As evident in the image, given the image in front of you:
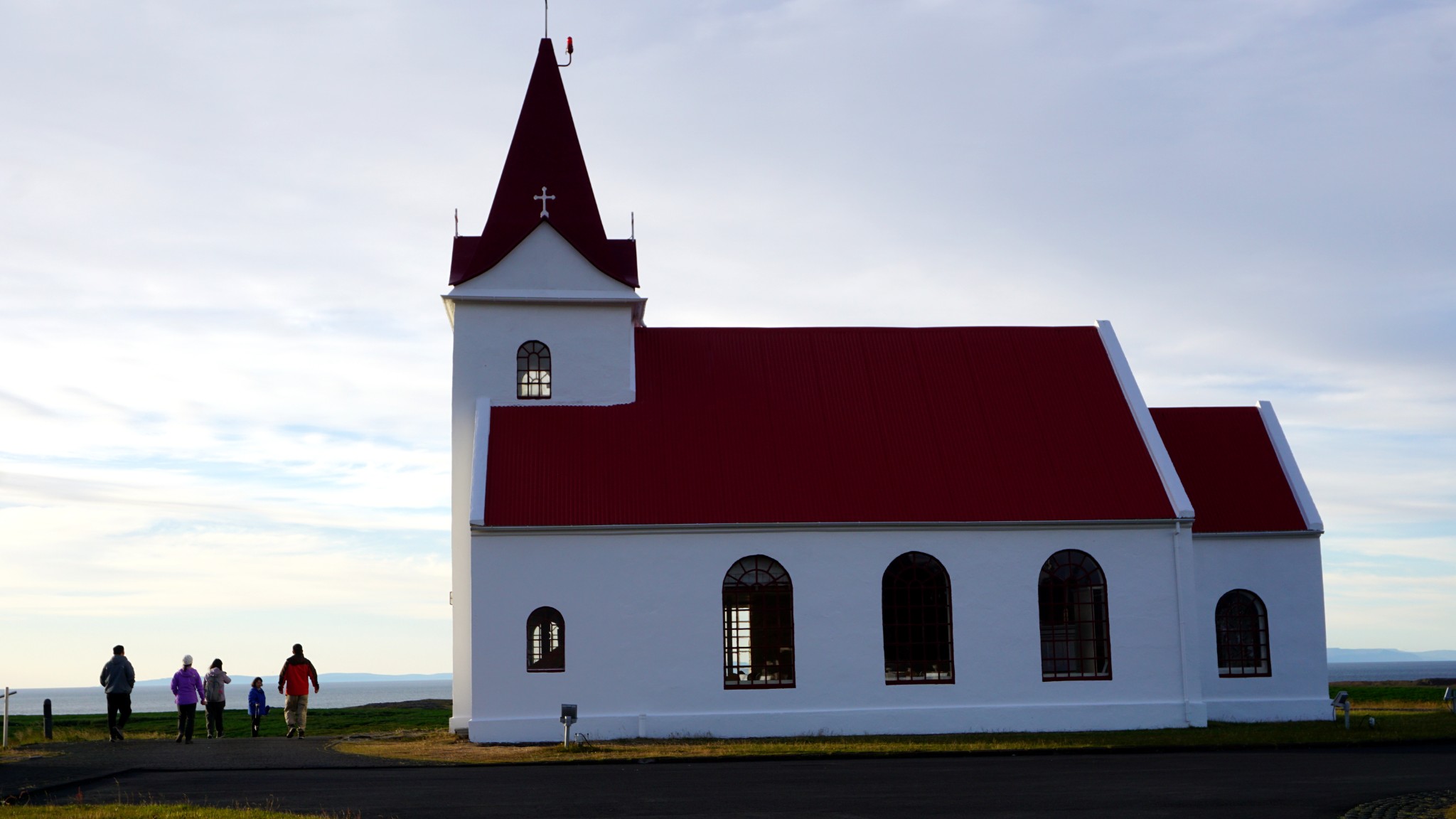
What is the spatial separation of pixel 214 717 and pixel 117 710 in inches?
79.5

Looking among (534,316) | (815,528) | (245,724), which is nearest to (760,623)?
(815,528)

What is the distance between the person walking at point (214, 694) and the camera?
2759 centimetres

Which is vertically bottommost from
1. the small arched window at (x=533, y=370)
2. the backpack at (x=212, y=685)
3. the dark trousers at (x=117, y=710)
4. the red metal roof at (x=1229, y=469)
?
the dark trousers at (x=117, y=710)

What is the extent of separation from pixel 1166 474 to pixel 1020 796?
13.6m

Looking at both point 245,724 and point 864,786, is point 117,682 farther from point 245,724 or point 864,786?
point 864,786

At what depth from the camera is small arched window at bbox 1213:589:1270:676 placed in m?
28.0

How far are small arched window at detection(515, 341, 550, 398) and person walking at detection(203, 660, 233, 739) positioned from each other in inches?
344

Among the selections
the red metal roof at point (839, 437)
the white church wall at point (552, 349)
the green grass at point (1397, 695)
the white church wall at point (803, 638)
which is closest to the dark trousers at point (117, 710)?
the white church wall at point (803, 638)

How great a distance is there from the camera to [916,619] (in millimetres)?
26281

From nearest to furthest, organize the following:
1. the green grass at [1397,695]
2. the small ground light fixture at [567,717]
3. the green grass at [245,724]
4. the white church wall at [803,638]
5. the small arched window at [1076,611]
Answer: the small ground light fixture at [567,717]
the white church wall at [803,638]
the small arched window at [1076,611]
the green grass at [245,724]
the green grass at [1397,695]

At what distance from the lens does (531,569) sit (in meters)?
25.6

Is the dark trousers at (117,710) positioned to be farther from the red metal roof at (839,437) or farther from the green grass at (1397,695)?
the green grass at (1397,695)

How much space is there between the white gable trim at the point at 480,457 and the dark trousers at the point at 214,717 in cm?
775

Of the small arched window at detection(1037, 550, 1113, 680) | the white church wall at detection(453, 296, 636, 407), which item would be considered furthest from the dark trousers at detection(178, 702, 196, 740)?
the small arched window at detection(1037, 550, 1113, 680)
